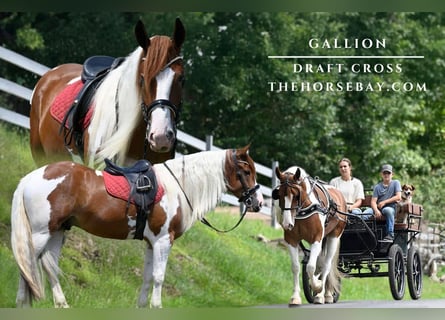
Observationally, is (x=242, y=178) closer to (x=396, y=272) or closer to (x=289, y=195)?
(x=289, y=195)

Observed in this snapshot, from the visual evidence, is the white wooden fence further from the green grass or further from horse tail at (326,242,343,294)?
horse tail at (326,242,343,294)

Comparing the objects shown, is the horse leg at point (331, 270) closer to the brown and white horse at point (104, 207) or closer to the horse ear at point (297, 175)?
the horse ear at point (297, 175)

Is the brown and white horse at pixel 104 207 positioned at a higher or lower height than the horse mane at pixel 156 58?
lower

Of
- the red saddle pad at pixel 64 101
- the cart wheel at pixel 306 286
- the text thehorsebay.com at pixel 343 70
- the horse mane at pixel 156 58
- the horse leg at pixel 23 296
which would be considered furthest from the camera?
the text thehorsebay.com at pixel 343 70

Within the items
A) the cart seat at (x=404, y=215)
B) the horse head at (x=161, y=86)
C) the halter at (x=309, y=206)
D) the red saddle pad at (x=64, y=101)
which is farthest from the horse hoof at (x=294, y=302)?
the red saddle pad at (x=64, y=101)

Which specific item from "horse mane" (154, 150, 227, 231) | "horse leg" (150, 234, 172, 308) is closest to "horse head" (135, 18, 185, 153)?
"horse mane" (154, 150, 227, 231)

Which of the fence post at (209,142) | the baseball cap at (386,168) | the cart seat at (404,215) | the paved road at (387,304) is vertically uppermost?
the fence post at (209,142)

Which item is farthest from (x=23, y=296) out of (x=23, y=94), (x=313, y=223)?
(x=23, y=94)

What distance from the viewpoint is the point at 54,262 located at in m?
7.55

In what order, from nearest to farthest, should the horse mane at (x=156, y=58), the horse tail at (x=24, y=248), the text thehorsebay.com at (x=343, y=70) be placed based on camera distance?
1. the horse tail at (x=24, y=248)
2. the horse mane at (x=156, y=58)
3. the text thehorsebay.com at (x=343, y=70)

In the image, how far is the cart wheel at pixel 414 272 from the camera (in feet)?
31.2

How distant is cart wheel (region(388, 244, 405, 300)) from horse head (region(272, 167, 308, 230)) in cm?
114

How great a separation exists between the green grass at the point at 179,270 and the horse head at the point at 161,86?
5.00 ft

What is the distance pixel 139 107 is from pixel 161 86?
0.80ft
